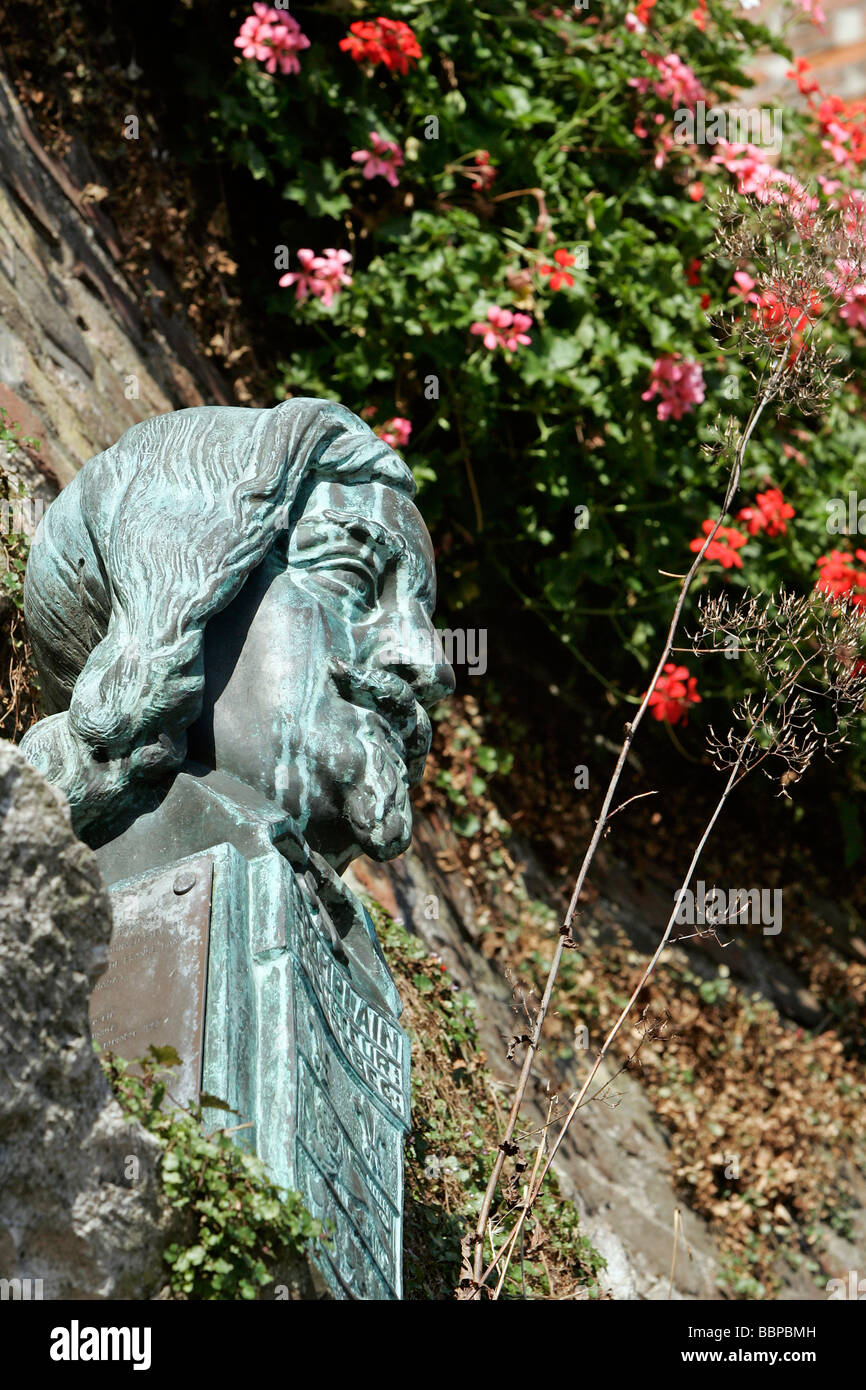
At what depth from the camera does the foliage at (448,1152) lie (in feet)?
9.62

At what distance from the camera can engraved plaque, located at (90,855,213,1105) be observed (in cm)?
197

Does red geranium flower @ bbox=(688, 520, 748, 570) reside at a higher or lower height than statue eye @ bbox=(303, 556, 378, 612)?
higher

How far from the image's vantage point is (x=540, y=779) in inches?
210

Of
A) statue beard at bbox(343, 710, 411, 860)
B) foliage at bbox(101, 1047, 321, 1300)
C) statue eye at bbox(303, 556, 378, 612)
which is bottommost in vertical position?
foliage at bbox(101, 1047, 321, 1300)

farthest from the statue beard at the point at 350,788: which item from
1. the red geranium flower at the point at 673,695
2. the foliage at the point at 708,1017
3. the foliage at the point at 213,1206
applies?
the red geranium flower at the point at 673,695

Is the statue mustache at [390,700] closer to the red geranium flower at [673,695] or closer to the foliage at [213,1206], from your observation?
the foliage at [213,1206]

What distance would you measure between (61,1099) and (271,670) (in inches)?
Result: 31.2

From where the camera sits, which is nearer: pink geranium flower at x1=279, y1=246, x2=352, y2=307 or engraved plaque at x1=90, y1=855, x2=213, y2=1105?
engraved plaque at x1=90, y1=855, x2=213, y2=1105

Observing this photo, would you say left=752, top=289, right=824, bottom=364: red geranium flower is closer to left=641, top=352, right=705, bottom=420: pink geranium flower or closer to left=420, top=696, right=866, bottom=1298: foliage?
left=641, top=352, right=705, bottom=420: pink geranium flower

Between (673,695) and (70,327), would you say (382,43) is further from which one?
(673,695)

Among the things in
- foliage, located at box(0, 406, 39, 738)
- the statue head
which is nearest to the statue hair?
the statue head

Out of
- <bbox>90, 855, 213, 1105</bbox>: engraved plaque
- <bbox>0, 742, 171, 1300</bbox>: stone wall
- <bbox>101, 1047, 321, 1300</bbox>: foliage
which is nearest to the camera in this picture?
<bbox>0, 742, 171, 1300</bbox>: stone wall

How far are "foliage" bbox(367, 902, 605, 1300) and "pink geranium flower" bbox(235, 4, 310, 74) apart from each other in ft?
8.35

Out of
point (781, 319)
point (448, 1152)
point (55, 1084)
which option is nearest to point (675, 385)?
point (781, 319)
